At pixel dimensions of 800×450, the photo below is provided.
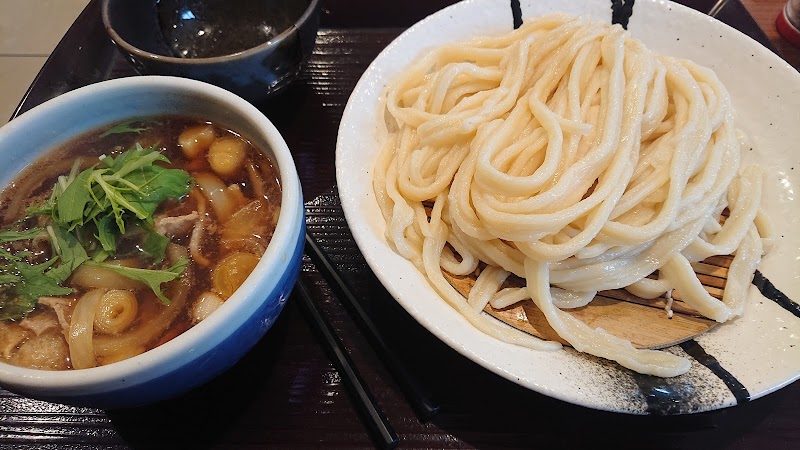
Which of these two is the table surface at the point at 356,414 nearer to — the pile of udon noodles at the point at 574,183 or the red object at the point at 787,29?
the pile of udon noodles at the point at 574,183

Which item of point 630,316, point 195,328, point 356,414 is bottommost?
point 356,414

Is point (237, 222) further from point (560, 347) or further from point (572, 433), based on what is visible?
point (572, 433)

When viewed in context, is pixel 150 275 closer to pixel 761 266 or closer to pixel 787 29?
pixel 761 266

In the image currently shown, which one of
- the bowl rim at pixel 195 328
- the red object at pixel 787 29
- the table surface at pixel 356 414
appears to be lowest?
the table surface at pixel 356 414

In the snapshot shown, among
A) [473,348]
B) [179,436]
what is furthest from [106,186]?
[473,348]

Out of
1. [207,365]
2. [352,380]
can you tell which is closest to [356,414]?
[352,380]

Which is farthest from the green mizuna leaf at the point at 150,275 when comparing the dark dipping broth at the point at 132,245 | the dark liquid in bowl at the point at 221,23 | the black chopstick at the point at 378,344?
the dark liquid in bowl at the point at 221,23
